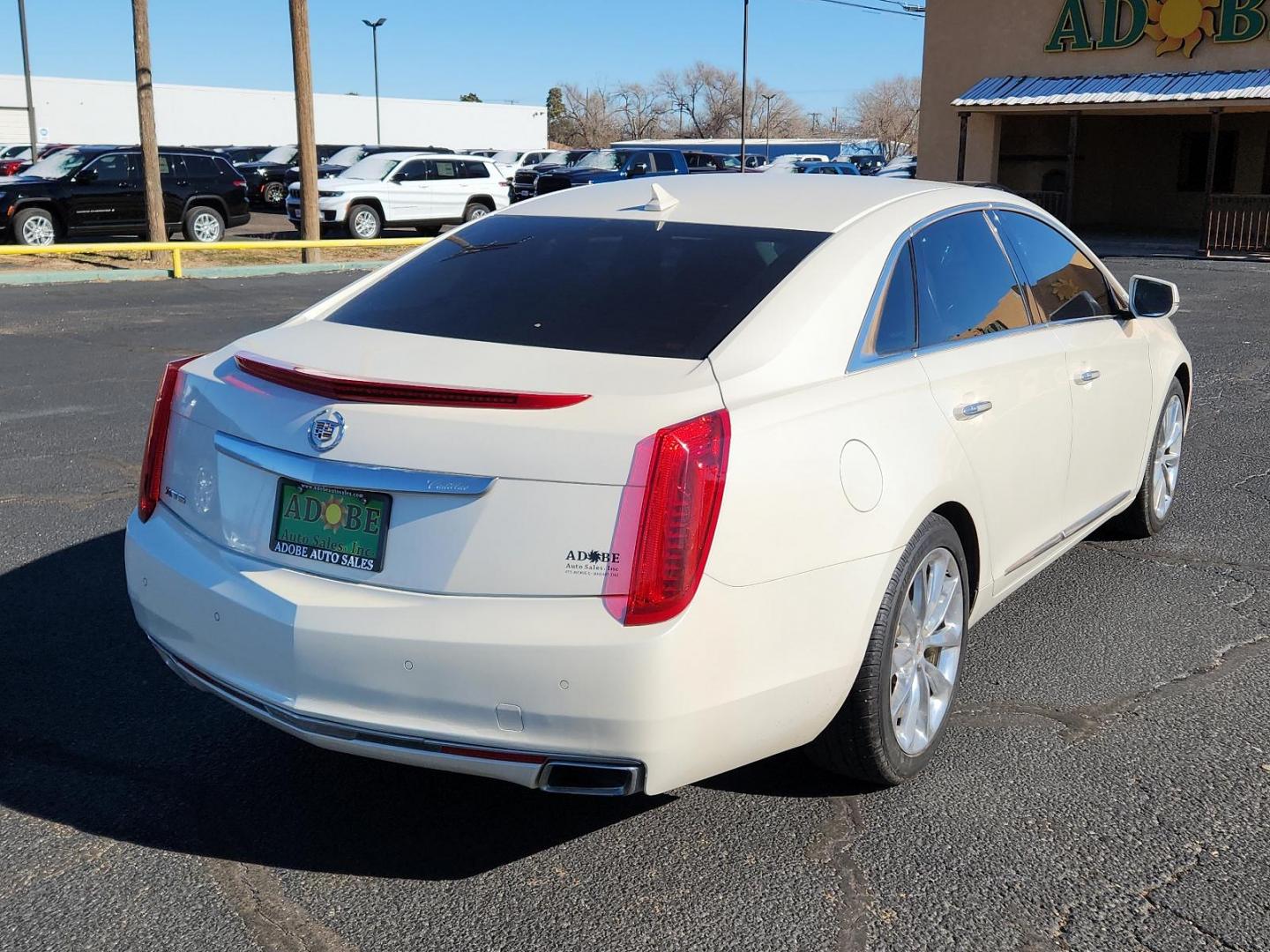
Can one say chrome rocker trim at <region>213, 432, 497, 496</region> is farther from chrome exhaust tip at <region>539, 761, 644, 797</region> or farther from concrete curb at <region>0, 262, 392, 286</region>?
concrete curb at <region>0, 262, 392, 286</region>

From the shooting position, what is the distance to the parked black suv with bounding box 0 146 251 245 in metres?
21.0

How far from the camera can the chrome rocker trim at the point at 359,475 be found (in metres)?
2.87

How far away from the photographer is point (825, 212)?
3.97 metres

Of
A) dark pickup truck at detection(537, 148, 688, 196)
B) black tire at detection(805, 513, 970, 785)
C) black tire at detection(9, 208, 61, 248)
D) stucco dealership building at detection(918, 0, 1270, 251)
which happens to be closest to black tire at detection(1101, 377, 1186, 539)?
black tire at detection(805, 513, 970, 785)

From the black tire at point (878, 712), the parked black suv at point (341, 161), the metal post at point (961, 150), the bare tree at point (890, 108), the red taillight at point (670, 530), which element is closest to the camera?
the red taillight at point (670, 530)

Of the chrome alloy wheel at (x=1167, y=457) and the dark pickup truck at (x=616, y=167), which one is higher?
the dark pickup truck at (x=616, y=167)

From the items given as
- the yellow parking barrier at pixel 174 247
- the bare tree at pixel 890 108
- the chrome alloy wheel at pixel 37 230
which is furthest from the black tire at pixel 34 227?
the bare tree at pixel 890 108

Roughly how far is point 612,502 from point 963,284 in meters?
1.88

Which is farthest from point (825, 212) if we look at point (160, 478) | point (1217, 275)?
A: point (1217, 275)

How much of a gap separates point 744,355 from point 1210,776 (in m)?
1.83

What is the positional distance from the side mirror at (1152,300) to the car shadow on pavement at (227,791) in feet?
10.0

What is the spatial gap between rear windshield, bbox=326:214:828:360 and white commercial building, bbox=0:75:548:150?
48784mm

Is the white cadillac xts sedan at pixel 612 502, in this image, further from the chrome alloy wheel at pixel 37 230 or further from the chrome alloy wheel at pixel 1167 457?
the chrome alloy wheel at pixel 37 230

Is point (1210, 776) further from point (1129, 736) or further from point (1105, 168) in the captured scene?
point (1105, 168)
